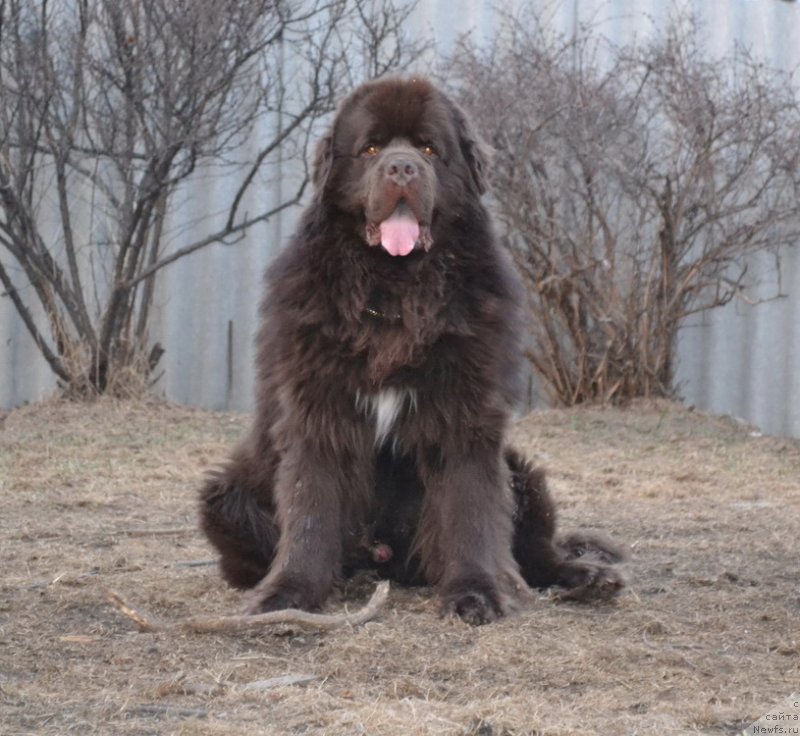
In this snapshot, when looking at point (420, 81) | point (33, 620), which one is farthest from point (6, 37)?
point (33, 620)

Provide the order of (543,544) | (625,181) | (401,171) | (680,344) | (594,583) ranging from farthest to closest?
(680,344), (625,181), (543,544), (594,583), (401,171)

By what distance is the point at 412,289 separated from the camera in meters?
3.71

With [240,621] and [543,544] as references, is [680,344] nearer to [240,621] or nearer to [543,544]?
[543,544]

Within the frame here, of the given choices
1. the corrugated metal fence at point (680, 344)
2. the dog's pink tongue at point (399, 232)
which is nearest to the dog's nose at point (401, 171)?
the dog's pink tongue at point (399, 232)

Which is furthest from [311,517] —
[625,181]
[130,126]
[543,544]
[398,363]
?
[625,181]

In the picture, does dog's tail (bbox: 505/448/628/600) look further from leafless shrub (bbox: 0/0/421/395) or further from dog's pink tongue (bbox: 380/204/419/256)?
leafless shrub (bbox: 0/0/421/395)

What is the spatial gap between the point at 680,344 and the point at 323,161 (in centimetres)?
566

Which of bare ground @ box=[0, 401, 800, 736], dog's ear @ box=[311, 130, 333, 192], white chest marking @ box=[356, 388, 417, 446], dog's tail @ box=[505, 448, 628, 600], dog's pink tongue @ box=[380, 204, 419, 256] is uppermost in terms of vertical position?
dog's ear @ box=[311, 130, 333, 192]

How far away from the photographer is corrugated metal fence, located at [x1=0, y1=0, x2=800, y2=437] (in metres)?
8.66

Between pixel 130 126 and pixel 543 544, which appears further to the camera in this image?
pixel 130 126

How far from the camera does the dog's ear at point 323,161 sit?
3.77 m

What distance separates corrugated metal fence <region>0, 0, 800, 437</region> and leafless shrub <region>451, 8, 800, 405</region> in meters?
0.33

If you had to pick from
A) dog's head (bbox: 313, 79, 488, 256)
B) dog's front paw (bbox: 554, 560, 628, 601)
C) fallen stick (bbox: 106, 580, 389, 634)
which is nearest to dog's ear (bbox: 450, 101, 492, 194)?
dog's head (bbox: 313, 79, 488, 256)

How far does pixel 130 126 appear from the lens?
297 inches
